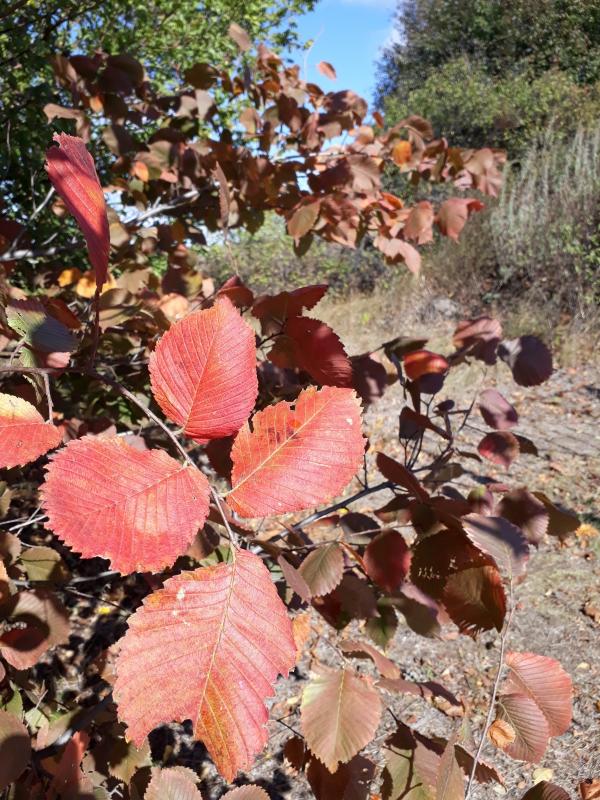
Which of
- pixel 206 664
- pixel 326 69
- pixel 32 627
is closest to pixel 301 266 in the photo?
pixel 326 69

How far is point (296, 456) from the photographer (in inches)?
16.5

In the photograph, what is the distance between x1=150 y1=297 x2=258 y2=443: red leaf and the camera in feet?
1.39

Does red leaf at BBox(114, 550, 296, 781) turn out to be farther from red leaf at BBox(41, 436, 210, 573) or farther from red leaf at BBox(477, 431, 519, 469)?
red leaf at BBox(477, 431, 519, 469)

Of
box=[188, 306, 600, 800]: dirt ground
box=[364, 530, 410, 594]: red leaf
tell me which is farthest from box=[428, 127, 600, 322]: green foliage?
box=[364, 530, 410, 594]: red leaf

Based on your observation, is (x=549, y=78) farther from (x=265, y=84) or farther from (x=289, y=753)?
(x=289, y=753)

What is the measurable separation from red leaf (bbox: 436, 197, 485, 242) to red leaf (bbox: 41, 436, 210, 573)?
4.72 feet

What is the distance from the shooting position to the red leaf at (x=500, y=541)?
0.53 meters

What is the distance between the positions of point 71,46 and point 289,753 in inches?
130

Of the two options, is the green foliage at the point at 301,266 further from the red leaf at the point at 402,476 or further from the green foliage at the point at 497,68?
the red leaf at the point at 402,476

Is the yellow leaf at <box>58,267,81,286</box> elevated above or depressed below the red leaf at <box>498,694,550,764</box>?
above

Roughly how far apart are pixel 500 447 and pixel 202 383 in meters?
0.65

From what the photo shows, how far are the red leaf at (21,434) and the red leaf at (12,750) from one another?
413mm

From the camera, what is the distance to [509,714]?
61cm

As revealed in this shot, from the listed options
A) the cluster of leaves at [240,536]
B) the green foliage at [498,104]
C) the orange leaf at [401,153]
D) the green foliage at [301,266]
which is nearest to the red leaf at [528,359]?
the cluster of leaves at [240,536]
